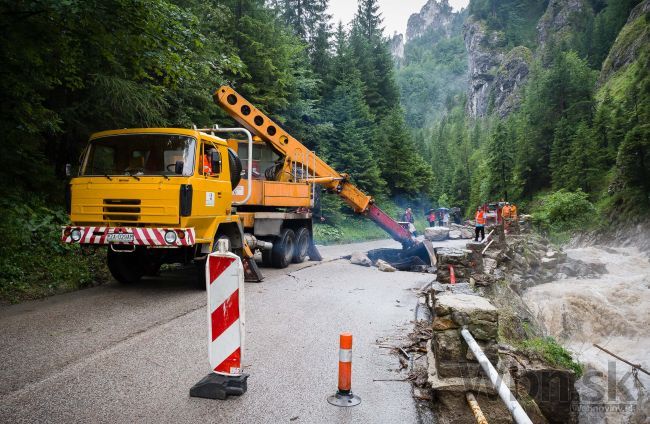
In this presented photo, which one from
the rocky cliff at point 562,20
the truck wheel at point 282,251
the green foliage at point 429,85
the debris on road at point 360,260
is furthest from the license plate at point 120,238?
the green foliage at point 429,85

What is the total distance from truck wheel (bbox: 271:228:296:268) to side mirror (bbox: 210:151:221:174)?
155 inches

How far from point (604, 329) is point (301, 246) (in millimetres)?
8668

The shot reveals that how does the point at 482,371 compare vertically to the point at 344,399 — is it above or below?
above

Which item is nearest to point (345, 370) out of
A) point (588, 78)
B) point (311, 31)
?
point (311, 31)

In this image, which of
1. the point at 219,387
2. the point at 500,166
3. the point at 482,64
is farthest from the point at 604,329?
the point at 482,64

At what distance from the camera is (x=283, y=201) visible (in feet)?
39.8

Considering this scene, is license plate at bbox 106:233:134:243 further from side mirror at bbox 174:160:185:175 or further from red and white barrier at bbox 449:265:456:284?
red and white barrier at bbox 449:265:456:284

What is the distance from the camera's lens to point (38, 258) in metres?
8.70

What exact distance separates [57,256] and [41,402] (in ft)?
20.7

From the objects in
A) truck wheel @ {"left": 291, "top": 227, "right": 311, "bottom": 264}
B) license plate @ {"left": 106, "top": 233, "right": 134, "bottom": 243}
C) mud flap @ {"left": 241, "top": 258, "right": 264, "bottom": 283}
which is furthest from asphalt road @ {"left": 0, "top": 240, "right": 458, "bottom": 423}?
truck wheel @ {"left": 291, "top": 227, "right": 311, "bottom": 264}

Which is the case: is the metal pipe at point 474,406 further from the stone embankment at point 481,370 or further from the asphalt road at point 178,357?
the asphalt road at point 178,357

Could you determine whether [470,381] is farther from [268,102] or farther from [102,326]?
[268,102]

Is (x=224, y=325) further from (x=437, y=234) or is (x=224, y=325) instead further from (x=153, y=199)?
(x=437, y=234)

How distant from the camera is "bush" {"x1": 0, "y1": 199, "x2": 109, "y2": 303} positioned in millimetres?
7828
